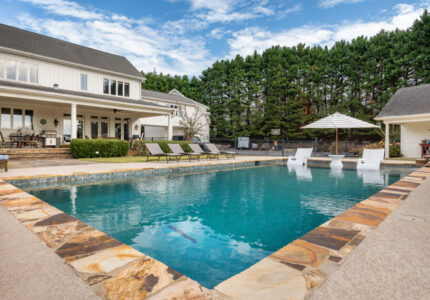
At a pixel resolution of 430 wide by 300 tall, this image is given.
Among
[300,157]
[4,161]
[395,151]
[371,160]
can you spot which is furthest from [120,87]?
[395,151]

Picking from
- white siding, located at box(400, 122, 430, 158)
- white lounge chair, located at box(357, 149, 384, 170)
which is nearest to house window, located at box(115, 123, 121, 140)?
white lounge chair, located at box(357, 149, 384, 170)

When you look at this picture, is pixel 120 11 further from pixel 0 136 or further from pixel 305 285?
pixel 305 285

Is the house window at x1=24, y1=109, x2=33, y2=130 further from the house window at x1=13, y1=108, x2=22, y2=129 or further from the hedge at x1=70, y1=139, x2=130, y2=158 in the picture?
the hedge at x1=70, y1=139, x2=130, y2=158

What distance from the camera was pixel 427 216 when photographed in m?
3.02

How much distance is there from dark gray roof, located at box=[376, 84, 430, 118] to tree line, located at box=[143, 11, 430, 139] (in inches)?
210

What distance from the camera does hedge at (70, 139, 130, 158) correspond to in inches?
461

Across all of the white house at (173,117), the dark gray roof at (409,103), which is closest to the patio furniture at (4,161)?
the white house at (173,117)

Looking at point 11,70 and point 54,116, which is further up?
point 11,70

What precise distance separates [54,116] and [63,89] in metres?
1.77

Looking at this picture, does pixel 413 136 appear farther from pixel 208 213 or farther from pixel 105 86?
pixel 105 86

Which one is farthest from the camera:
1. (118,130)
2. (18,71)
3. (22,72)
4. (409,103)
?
(118,130)

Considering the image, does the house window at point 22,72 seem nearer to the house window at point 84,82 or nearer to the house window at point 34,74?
the house window at point 34,74

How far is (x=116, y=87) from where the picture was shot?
17.4m

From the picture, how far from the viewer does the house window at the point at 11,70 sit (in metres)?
13.1
